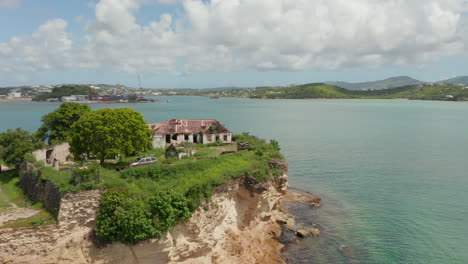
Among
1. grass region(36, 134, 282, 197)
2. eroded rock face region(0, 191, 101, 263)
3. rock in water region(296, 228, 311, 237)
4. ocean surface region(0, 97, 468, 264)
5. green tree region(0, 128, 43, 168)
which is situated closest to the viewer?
eroded rock face region(0, 191, 101, 263)

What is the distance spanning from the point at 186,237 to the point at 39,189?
12.4 metres

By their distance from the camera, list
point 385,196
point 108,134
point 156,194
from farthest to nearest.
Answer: point 385,196
point 108,134
point 156,194

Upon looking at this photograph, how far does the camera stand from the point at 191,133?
166 ft

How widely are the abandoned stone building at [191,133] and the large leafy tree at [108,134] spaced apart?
14.4m

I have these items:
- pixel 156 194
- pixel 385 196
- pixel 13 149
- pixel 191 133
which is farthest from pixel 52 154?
pixel 385 196

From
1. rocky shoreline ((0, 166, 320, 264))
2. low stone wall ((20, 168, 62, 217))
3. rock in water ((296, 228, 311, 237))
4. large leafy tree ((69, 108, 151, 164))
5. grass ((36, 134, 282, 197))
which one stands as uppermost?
large leafy tree ((69, 108, 151, 164))

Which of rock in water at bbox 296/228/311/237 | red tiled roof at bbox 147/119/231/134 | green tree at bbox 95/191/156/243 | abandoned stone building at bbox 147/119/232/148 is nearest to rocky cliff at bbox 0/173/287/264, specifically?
green tree at bbox 95/191/156/243

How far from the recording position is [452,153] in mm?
67562

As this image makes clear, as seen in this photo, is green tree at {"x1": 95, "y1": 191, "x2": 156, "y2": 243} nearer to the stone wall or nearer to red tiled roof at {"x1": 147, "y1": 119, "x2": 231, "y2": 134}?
the stone wall

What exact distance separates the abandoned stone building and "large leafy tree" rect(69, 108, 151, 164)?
14.4 m

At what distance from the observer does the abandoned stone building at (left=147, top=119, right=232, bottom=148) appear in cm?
4991

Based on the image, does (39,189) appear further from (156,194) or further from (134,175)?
(156,194)

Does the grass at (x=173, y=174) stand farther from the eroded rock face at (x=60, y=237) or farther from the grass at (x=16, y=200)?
the grass at (x=16, y=200)

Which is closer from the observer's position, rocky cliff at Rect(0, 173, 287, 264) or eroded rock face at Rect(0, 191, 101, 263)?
eroded rock face at Rect(0, 191, 101, 263)
